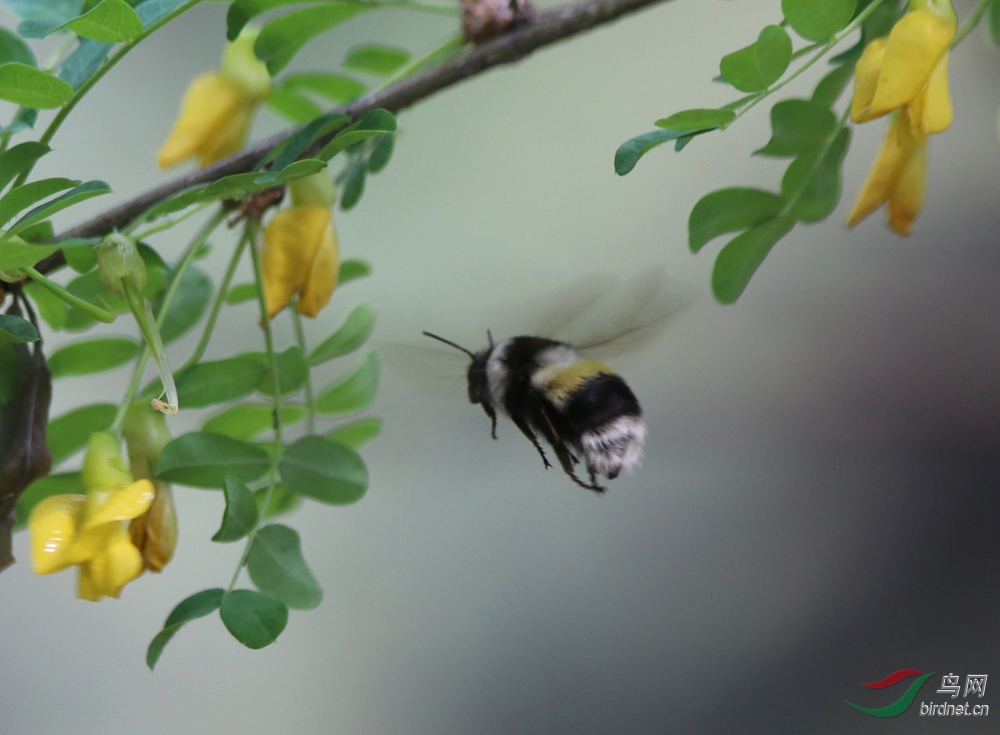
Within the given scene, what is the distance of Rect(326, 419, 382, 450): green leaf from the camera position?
0.60 meters

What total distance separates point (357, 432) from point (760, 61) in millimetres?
351

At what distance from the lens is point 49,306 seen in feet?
1.68

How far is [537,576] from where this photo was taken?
152 cm

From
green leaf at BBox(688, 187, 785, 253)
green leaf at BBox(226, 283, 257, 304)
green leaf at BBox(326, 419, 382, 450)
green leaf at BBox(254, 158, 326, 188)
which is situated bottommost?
green leaf at BBox(326, 419, 382, 450)

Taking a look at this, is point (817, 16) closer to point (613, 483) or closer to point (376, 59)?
point (376, 59)

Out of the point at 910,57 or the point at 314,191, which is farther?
the point at 314,191

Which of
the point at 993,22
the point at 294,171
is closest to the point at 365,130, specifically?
the point at 294,171

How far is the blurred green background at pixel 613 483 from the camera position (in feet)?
4.75

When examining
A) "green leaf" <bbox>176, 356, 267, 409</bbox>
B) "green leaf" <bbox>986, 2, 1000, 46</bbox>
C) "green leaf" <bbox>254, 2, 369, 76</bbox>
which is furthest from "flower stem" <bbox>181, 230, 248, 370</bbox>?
"green leaf" <bbox>986, 2, 1000, 46</bbox>

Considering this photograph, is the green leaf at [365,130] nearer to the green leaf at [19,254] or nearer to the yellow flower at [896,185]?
the green leaf at [19,254]

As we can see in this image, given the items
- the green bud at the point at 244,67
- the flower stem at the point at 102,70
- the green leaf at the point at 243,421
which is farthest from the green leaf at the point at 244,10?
the green leaf at the point at 243,421

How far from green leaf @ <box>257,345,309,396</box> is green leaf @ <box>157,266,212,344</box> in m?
0.08

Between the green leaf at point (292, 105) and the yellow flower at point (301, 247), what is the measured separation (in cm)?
17

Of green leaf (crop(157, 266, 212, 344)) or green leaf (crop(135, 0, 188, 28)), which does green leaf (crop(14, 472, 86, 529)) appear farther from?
green leaf (crop(135, 0, 188, 28))
